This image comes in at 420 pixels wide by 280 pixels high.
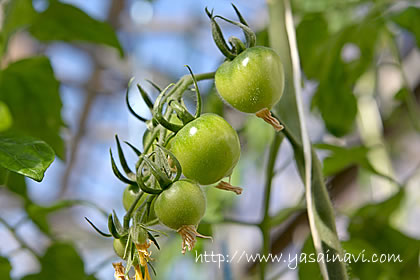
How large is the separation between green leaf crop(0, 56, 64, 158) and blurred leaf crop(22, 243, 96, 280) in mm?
140

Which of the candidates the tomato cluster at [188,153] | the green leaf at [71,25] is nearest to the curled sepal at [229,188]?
the tomato cluster at [188,153]

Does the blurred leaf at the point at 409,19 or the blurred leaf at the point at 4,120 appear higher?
the blurred leaf at the point at 409,19

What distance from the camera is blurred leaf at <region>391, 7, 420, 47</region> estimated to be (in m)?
0.69

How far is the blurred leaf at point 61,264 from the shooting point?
0.68 meters

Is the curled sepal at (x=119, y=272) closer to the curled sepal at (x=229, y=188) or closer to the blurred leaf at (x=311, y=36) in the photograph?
the curled sepal at (x=229, y=188)

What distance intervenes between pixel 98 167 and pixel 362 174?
4102 millimetres

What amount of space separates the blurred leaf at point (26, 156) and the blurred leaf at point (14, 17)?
0.32 meters

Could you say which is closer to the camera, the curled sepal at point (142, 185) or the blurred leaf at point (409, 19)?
the curled sepal at point (142, 185)

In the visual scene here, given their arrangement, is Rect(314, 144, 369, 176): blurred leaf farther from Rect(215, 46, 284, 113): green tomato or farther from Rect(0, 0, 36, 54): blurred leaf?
Rect(0, 0, 36, 54): blurred leaf

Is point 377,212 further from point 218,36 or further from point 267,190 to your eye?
point 218,36

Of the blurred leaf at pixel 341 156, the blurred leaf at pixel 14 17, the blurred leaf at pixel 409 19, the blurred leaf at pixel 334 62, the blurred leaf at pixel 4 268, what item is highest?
the blurred leaf at pixel 14 17

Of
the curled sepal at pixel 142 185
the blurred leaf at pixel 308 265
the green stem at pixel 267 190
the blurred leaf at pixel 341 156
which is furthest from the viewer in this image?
the blurred leaf at pixel 341 156

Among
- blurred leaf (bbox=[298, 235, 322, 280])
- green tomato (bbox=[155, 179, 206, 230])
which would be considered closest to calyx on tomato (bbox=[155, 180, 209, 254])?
green tomato (bbox=[155, 179, 206, 230])

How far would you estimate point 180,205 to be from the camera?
12.6 inches
